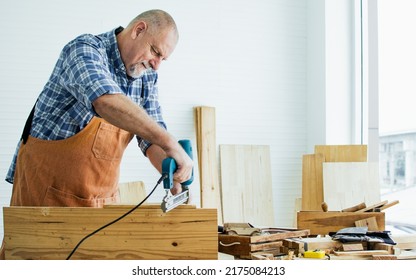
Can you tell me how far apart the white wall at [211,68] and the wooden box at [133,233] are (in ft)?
8.31

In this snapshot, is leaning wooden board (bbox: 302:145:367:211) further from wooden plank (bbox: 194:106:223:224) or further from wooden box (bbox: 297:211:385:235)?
wooden box (bbox: 297:211:385:235)

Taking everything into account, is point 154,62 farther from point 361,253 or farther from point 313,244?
point 361,253

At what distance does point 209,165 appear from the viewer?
168 inches

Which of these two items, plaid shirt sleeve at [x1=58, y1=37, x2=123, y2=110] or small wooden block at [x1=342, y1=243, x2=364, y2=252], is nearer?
plaid shirt sleeve at [x1=58, y1=37, x2=123, y2=110]

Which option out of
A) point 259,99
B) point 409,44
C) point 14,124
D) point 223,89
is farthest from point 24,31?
point 409,44

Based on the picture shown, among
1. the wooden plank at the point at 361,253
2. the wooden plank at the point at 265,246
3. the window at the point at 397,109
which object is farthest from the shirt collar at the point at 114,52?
the window at the point at 397,109

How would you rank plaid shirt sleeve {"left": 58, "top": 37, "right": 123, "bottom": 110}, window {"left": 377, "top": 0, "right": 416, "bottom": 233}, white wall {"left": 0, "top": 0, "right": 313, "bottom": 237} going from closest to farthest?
plaid shirt sleeve {"left": 58, "top": 37, "right": 123, "bottom": 110}
window {"left": 377, "top": 0, "right": 416, "bottom": 233}
white wall {"left": 0, "top": 0, "right": 313, "bottom": 237}

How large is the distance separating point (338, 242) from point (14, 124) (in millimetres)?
2843

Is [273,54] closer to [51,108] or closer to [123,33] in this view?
[123,33]

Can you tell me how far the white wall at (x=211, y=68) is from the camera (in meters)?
3.96

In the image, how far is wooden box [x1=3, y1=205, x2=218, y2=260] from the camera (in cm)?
159

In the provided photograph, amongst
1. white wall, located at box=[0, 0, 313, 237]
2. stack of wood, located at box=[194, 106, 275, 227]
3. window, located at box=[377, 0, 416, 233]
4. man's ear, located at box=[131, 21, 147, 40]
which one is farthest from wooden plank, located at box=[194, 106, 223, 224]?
man's ear, located at box=[131, 21, 147, 40]

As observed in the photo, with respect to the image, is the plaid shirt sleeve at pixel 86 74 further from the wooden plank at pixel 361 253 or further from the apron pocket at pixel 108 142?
the wooden plank at pixel 361 253

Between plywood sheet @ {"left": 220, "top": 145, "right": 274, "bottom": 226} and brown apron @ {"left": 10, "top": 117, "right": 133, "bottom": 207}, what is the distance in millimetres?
2282
